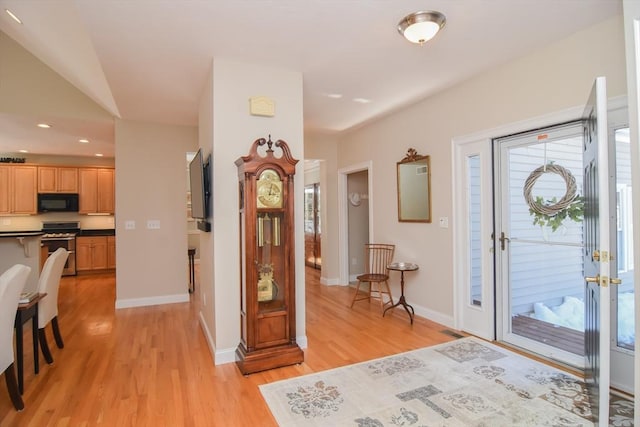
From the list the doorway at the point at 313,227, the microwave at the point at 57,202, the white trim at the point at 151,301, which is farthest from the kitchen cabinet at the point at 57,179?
the doorway at the point at 313,227

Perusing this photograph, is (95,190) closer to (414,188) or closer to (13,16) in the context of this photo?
(13,16)

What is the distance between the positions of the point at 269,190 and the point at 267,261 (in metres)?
0.61

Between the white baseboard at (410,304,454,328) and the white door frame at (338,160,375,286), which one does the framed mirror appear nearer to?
the white baseboard at (410,304,454,328)

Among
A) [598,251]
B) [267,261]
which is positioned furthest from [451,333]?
[267,261]

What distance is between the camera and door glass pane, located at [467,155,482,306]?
3.52 meters

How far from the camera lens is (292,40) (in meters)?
2.62

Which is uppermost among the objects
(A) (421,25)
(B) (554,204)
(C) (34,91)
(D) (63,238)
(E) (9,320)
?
(C) (34,91)

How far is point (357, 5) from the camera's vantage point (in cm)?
219

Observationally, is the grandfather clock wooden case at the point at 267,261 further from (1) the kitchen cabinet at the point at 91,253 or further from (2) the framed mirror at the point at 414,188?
(1) the kitchen cabinet at the point at 91,253

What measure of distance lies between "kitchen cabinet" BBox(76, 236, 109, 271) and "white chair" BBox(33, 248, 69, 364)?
4.46 meters

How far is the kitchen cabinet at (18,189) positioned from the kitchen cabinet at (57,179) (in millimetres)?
127

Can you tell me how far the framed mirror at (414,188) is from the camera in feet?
13.3

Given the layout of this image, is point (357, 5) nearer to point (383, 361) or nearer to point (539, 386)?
point (383, 361)

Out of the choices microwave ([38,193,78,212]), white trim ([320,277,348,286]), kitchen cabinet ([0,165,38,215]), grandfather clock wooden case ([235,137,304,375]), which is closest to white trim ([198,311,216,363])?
→ grandfather clock wooden case ([235,137,304,375])
